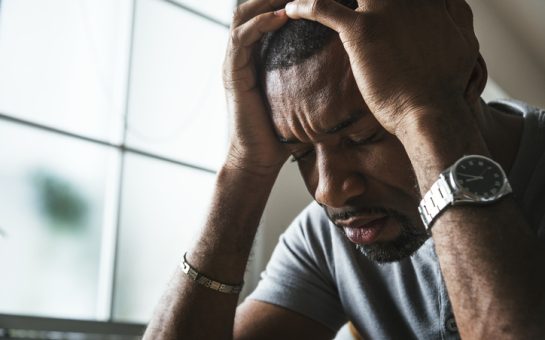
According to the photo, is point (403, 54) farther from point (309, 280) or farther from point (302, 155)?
point (309, 280)

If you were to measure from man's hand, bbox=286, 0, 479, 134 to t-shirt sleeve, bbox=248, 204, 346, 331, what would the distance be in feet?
1.83

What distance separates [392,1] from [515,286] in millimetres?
430

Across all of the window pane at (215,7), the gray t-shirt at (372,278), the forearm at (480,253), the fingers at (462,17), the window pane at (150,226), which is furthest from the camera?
the window pane at (215,7)

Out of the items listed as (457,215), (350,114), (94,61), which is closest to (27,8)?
(94,61)

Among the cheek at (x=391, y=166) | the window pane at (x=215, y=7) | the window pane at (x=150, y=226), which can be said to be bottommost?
the window pane at (x=150, y=226)

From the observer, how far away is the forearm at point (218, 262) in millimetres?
1255

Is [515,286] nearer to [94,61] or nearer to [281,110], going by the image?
[281,110]

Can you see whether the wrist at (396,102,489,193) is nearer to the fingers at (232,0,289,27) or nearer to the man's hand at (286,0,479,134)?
the man's hand at (286,0,479,134)

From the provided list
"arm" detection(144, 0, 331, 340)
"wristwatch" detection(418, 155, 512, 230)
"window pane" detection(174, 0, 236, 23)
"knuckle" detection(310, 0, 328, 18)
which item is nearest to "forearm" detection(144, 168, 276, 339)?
"arm" detection(144, 0, 331, 340)

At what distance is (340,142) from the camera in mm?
1057

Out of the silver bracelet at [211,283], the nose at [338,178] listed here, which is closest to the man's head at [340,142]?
the nose at [338,178]

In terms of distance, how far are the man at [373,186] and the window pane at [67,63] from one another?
96 cm

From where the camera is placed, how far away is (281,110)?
3.65 ft

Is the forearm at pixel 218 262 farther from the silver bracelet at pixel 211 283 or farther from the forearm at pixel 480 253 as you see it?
the forearm at pixel 480 253
